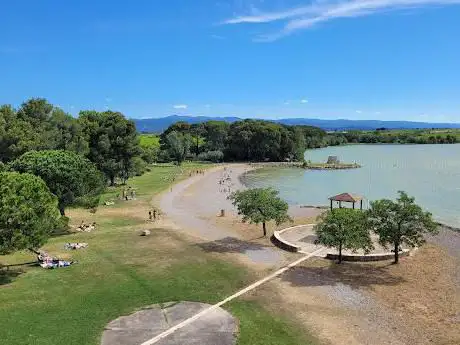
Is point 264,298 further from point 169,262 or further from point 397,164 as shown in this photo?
point 397,164

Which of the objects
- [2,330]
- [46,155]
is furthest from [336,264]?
[46,155]

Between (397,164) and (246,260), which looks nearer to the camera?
(246,260)

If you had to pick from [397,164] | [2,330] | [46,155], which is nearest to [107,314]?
[2,330]

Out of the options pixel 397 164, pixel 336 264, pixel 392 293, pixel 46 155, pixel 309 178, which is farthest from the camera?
pixel 397 164

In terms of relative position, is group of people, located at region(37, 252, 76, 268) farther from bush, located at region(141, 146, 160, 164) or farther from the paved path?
bush, located at region(141, 146, 160, 164)

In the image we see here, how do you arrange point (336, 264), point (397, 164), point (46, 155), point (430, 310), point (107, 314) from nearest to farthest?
1. point (107, 314)
2. point (430, 310)
3. point (336, 264)
4. point (46, 155)
5. point (397, 164)

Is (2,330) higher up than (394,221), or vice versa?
(394,221)

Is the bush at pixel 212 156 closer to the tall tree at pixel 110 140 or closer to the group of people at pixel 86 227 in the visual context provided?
the tall tree at pixel 110 140

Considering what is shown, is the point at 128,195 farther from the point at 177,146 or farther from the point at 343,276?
the point at 177,146

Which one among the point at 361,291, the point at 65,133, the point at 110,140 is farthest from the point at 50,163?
the point at 110,140
